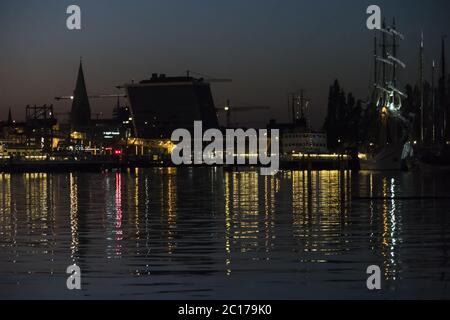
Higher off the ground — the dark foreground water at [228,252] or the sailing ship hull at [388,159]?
the sailing ship hull at [388,159]

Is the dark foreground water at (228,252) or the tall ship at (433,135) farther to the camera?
the tall ship at (433,135)

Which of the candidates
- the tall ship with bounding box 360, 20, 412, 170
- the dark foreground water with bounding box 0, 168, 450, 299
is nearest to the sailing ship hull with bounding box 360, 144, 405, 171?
the tall ship with bounding box 360, 20, 412, 170

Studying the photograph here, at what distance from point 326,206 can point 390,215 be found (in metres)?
6.11

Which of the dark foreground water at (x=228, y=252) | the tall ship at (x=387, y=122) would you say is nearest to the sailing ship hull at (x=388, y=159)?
the tall ship at (x=387, y=122)

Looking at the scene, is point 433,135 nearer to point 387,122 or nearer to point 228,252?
point 387,122

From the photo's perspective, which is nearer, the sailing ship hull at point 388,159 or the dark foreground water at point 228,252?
the dark foreground water at point 228,252

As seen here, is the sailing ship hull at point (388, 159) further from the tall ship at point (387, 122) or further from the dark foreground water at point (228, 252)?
the dark foreground water at point (228, 252)

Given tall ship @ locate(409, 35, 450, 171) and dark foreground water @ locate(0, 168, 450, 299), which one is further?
tall ship @ locate(409, 35, 450, 171)

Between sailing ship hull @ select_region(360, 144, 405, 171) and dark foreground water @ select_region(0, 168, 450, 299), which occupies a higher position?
sailing ship hull @ select_region(360, 144, 405, 171)

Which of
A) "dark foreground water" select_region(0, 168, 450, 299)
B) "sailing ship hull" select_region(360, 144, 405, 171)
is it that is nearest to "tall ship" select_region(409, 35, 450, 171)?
"sailing ship hull" select_region(360, 144, 405, 171)

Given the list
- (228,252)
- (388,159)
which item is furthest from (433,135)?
(228,252)

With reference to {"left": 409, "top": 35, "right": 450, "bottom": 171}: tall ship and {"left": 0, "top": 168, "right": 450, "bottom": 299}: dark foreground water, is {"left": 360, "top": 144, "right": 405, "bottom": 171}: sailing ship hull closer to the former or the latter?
{"left": 409, "top": 35, "right": 450, "bottom": 171}: tall ship

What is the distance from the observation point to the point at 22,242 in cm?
2181
